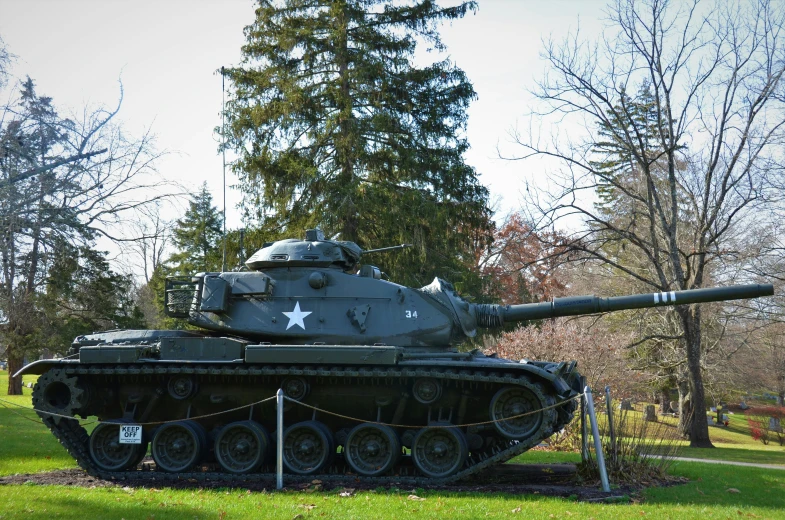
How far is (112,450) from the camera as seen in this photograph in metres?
12.8

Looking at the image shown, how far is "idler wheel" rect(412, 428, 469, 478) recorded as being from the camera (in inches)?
449

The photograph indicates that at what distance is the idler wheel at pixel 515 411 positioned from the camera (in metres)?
11.1

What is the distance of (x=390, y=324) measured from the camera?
12.4 metres

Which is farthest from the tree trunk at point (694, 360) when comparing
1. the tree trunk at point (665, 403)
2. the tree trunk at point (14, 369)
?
the tree trunk at point (14, 369)

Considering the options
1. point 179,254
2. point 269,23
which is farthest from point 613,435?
point 179,254

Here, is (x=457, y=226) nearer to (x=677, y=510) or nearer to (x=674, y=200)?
(x=674, y=200)

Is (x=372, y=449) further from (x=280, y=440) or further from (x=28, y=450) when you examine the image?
(x=28, y=450)

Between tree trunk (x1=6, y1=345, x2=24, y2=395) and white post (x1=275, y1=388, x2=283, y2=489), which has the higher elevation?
tree trunk (x1=6, y1=345, x2=24, y2=395)

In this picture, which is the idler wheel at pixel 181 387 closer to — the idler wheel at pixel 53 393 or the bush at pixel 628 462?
the idler wheel at pixel 53 393

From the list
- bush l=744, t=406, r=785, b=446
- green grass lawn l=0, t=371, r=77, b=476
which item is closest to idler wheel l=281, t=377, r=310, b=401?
green grass lawn l=0, t=371, r=77, b=476

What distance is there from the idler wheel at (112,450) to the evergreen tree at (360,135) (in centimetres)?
1240

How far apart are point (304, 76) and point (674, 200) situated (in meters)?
13.3

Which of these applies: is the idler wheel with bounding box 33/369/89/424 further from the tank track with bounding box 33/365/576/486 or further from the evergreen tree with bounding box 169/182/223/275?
the evergreen tree with bounding box 169/182/223/275

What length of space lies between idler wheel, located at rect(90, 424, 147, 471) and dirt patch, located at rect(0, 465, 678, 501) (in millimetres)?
444
